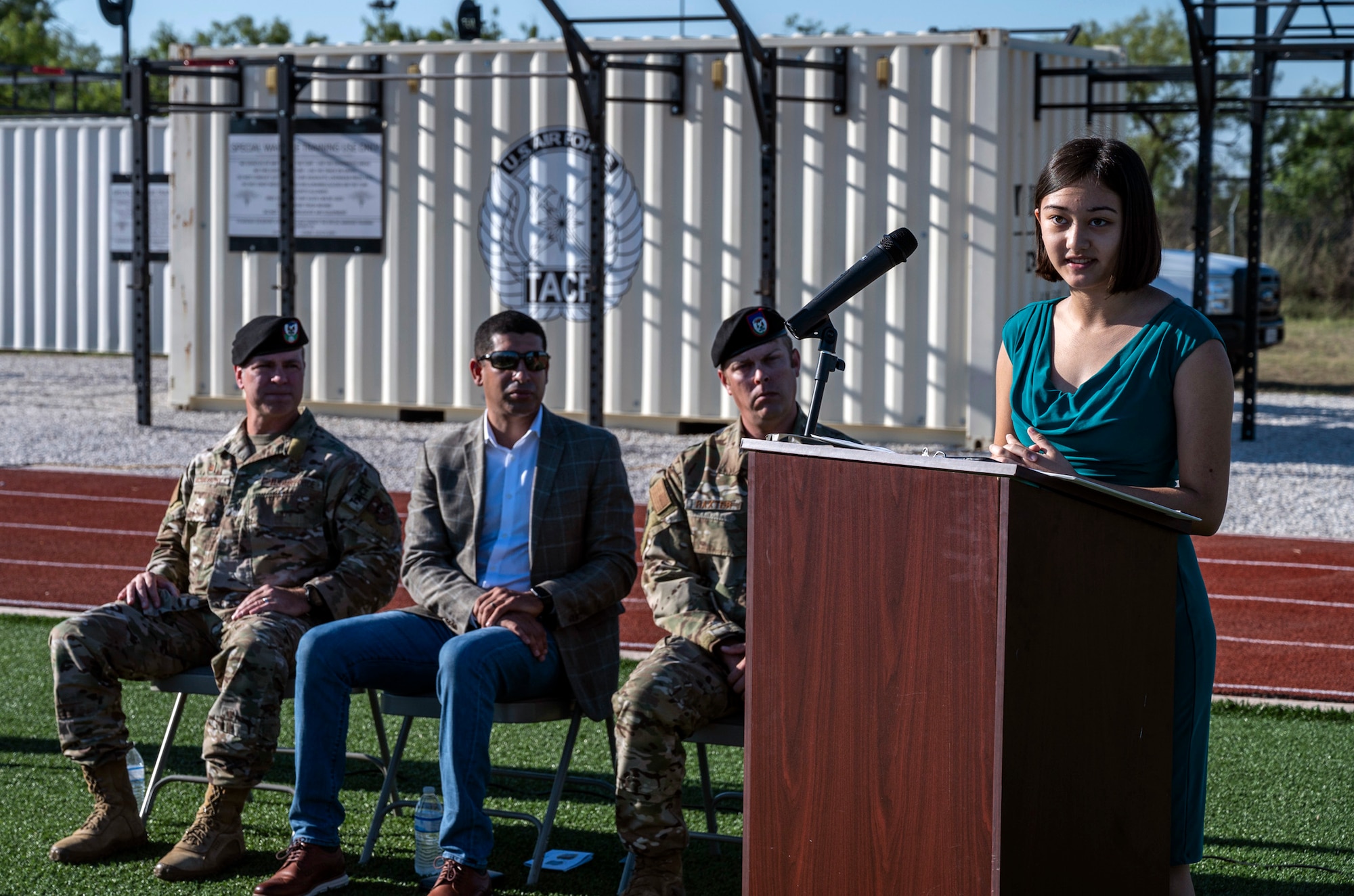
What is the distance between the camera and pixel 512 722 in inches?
153

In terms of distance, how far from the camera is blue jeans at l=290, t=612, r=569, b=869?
359cm

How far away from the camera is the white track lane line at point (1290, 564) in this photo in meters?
8.08

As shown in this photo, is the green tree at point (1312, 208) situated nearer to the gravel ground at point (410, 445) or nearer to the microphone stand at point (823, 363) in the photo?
the gravel ground at point (410, 445)

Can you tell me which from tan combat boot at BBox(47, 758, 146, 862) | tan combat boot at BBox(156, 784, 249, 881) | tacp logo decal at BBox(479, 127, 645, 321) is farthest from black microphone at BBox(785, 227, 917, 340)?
tacp logo decal at BBox(479, 127, 645, 321)

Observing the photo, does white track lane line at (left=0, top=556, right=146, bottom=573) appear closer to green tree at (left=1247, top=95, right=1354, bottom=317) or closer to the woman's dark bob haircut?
the woman's dark bob haircut

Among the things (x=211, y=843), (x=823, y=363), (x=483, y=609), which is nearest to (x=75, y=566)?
(x=211, y=843)

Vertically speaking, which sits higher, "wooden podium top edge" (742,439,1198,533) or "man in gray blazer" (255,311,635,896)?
"wooden podium top edge" (742,439,1198,533)

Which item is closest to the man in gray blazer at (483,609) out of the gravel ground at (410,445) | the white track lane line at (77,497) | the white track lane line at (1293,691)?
the white track lane line at (1293,691)

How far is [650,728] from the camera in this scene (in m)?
3.48

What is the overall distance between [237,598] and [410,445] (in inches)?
331

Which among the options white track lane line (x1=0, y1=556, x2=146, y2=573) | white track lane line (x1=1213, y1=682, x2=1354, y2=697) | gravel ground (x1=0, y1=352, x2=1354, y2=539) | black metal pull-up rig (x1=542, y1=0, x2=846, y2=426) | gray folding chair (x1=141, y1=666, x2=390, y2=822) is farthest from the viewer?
black metal pull-up rig (x1=542, y1=0, x2=846, y2=426)

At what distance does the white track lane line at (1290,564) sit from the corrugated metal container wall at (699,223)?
3.56 metres

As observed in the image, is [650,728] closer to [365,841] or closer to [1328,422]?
[365,841]

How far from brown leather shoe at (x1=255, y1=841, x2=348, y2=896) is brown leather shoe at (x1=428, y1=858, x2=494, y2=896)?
30 centimetres
